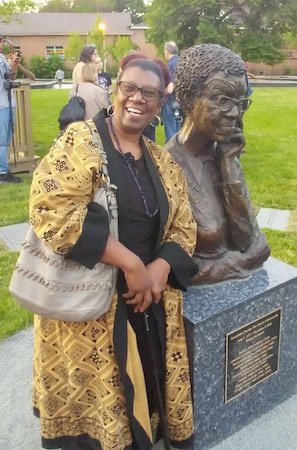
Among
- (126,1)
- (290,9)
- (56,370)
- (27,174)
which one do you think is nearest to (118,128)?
(56,370)

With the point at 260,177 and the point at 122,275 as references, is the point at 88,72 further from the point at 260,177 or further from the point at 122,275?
the point at 122,275

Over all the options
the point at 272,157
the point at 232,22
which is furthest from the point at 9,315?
the point at 232,22

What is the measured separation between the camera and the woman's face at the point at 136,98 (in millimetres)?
1888

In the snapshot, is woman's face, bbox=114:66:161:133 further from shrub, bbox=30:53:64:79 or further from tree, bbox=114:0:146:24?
tree, bbox=114:0:146:24

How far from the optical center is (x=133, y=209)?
6.50 feet

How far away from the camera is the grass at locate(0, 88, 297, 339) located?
174 inches

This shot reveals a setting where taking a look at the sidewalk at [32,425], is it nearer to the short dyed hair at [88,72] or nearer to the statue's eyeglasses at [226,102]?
the statue's eyeglasses at [226,102]

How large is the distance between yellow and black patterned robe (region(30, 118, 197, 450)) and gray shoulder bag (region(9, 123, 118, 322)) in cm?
5

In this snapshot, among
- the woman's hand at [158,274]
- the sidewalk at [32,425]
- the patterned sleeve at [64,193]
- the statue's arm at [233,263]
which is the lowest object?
the sidewalk at [32,425]

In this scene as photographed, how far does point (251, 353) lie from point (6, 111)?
18.3 feet

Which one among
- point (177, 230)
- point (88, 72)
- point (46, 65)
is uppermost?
point (88, 72)

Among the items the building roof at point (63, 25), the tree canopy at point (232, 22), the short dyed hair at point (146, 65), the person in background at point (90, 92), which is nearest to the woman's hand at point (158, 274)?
the short dyed hair at point (146, 65)

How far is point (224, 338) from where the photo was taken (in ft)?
8.30

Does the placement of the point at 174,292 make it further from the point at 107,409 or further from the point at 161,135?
the point at 161,135
